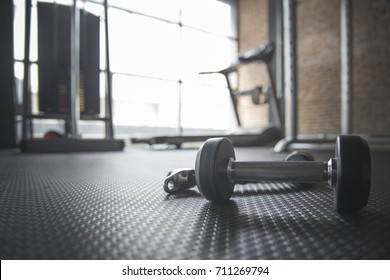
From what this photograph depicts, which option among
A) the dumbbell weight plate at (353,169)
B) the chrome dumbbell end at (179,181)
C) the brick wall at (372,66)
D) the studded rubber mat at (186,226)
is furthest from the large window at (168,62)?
the dumbbell weight plate at (353,169)

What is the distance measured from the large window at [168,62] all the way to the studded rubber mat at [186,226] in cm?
411

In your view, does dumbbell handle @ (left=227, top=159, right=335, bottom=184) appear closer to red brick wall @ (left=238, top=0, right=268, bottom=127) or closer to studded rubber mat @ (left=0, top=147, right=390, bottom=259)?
studded rubber mat @ (left=0, top=147, right=390, bottom=259)

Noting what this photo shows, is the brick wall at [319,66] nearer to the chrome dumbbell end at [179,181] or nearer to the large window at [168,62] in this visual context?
the large window at [168,62]

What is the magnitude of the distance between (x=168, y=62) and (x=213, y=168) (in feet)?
16.9

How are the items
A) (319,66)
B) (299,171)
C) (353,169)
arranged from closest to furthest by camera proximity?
(353,169), (299,171), (319,66)

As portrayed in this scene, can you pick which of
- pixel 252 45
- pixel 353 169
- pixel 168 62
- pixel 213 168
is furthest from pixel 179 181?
pixel 252 45

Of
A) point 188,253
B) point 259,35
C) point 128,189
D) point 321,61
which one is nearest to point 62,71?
point 128,189

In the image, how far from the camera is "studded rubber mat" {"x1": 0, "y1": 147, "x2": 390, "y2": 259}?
398 millimetres

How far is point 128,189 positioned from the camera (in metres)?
0.90

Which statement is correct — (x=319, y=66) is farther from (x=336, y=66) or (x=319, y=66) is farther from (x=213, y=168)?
(x=213, y=168)

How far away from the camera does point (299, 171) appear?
0.59 metres

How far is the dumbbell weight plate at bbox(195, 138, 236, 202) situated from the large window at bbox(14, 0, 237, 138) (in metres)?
4.16

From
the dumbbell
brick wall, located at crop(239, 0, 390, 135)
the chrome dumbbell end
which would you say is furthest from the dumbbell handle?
brick wall, located at crop(239, 0, 390, 135)

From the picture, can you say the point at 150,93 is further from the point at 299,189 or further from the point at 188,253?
the point at 188,253
